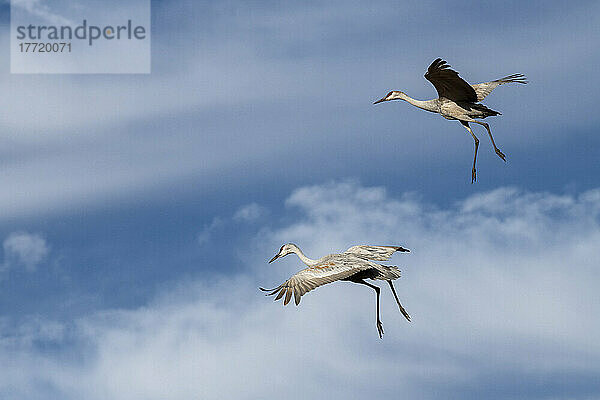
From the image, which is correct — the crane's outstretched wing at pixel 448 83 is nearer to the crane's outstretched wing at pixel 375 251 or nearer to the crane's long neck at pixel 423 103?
the crane's long neck at pixel 423 103

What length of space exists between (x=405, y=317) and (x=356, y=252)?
4.06 meters

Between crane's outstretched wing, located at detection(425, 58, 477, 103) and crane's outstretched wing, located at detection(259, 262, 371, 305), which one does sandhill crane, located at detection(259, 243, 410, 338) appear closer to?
crane's outstretched wing, located at detection(259, 262, 371, 305)

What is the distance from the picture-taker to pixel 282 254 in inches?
1921

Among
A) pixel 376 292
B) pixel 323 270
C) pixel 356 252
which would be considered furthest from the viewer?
pixel 376 292

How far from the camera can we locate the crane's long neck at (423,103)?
47.3 m

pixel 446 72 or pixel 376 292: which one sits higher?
pixel 446 72

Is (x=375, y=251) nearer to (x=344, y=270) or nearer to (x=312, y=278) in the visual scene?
(x=344, y=270)

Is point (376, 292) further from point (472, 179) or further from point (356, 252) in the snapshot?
point (472, 179)

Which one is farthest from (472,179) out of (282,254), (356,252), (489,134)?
(282,254)

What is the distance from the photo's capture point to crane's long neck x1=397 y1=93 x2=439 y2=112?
47.3 meters

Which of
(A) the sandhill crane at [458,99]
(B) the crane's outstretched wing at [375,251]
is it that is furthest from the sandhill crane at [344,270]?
(A) the sandhill crane at [458,99]

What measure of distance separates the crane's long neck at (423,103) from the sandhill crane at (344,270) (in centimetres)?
682

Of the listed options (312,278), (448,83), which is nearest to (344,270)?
(312,278)

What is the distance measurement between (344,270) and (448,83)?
9351 mm
